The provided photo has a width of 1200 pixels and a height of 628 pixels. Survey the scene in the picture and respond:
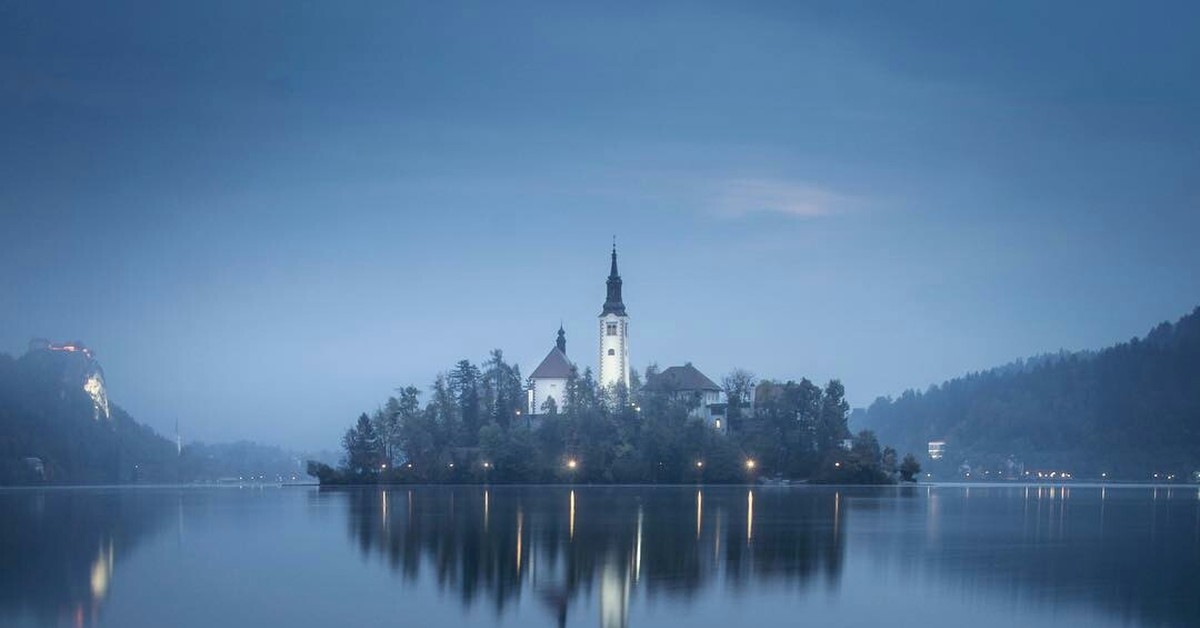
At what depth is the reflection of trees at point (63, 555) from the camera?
32906mm

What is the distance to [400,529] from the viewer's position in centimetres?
6166

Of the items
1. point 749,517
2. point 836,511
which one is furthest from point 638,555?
point 836,511

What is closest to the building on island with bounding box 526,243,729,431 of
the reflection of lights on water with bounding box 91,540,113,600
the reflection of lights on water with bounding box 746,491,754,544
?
the reflection of lights on water with bounding box 746,491,754,544

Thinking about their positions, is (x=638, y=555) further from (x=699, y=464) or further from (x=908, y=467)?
(x=908, y=467)

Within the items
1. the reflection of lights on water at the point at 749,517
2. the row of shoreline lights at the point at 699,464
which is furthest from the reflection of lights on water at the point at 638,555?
the row of shoreline lights at the point at 699,464

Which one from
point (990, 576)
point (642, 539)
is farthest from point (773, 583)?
point (642, 539)

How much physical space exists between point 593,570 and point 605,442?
9565 centimetres

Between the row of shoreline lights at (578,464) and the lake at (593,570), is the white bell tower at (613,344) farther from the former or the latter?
the lake at (593,570)

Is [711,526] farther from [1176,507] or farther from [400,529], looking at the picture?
[1176,507]

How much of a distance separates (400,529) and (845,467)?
84.2 m

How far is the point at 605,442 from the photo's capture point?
13700 cm

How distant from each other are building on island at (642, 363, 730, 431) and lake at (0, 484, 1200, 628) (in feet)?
230

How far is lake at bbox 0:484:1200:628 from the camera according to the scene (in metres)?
32.8

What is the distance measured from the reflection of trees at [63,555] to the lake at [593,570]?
0.12 meters
